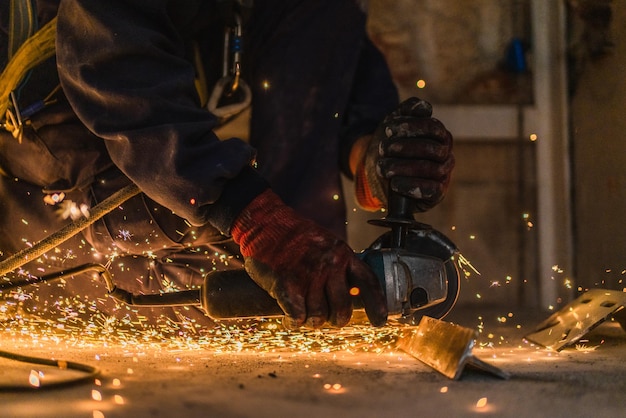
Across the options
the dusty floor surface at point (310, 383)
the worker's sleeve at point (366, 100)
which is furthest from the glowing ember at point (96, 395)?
the worker's sleeve at point (366, 100)

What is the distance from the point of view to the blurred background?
2926 mm

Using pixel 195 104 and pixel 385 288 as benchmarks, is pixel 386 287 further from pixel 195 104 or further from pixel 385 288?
Result: pixel 195 104

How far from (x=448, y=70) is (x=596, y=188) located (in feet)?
2.52

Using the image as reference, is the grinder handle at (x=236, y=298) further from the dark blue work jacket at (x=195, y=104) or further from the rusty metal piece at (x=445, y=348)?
the rusty metal piece at (x=445, y=348)

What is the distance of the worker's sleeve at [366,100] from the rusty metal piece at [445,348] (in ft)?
2.58

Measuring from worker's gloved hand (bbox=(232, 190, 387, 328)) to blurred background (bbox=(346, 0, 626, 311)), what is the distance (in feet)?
4.52

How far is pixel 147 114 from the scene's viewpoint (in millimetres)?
1600

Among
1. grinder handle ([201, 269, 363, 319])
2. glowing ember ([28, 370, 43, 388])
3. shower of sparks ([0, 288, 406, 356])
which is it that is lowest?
shower of sparks ([0, 288, 406, 356])

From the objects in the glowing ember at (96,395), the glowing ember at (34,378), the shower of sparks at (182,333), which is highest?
the glowing ember at (34,378)

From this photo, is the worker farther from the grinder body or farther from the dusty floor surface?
the dusty floor surface

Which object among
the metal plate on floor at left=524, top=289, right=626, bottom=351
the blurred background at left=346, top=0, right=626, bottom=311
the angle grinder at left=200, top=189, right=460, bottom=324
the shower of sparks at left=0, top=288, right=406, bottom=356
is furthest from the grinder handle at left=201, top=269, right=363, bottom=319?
the blurred background at left=346, top=0, right=626, bottom=311

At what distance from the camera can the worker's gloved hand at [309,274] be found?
152 cm

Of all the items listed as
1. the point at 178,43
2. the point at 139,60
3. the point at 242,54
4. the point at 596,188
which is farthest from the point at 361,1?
the point at 596,188

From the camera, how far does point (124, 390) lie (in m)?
1.28
